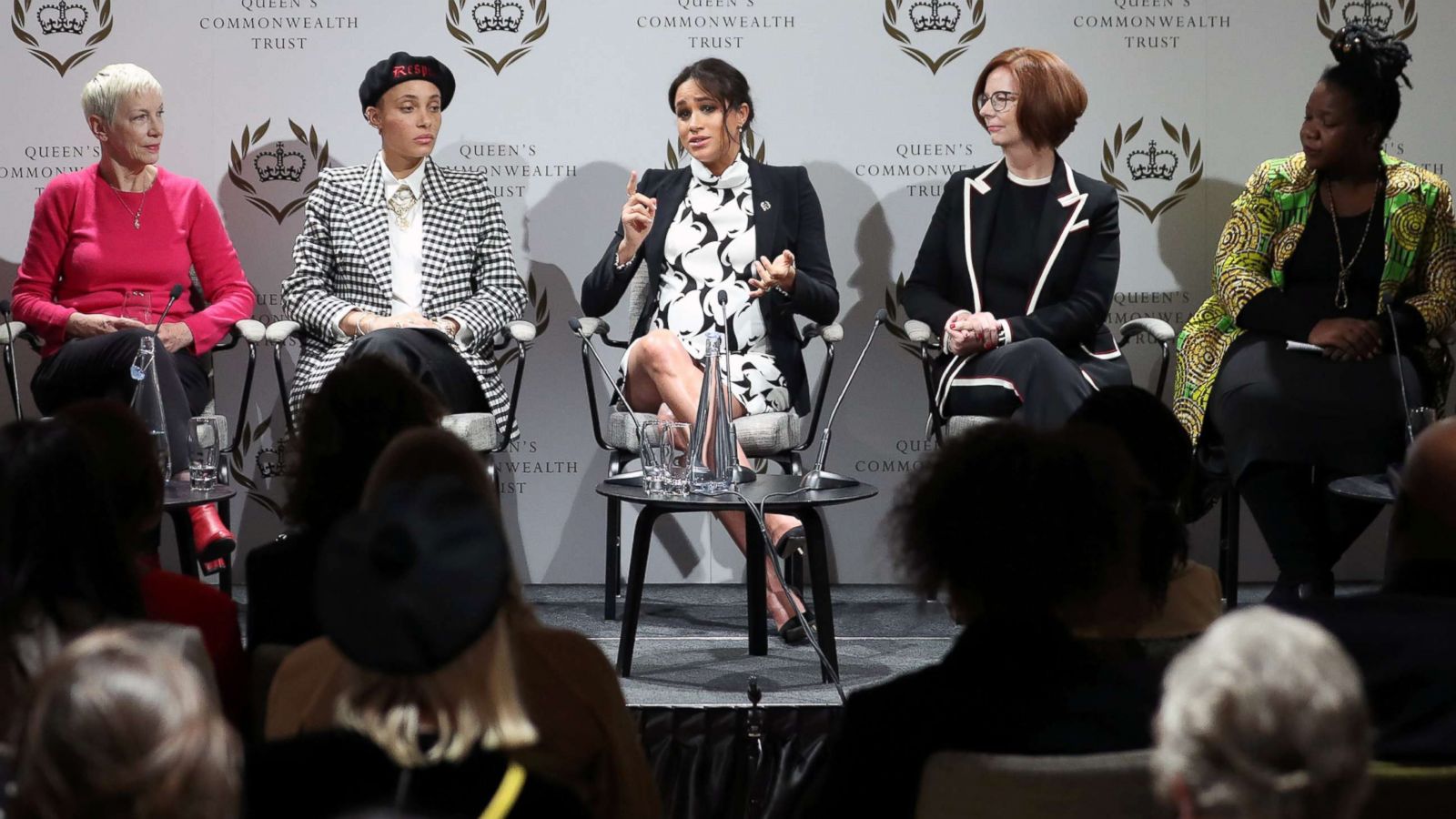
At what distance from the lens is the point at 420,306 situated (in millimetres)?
4543

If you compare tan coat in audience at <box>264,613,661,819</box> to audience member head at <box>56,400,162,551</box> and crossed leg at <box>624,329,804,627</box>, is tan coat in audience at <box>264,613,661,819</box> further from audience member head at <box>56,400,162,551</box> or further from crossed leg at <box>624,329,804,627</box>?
crossed leg at <box>624,329,804,627</box>

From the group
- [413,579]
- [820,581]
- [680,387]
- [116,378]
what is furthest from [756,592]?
[413,579]

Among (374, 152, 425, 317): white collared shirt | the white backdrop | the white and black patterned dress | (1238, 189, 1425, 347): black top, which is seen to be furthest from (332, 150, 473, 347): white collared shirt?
(1238, 189, 1425, 347): black top

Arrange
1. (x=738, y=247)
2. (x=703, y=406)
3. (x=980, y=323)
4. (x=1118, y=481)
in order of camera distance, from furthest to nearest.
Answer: (x=738, y=247) < (x=980, y=323) < (x=703, y=406) < (x=1118, y=481)

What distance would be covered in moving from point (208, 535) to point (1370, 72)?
3325 mm

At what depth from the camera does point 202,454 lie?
377cm

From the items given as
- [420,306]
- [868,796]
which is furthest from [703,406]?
[868,796]

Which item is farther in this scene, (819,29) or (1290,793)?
(819,29)

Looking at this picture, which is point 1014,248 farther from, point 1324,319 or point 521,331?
point 521,331

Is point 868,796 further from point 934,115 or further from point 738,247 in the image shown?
point 934,115

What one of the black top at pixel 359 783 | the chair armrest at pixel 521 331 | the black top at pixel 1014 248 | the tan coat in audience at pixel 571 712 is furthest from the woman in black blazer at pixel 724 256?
the black top at pixel 359 783

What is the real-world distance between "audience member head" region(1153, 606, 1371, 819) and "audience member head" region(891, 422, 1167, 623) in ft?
1.60

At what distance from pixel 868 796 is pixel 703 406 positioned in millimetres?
2135

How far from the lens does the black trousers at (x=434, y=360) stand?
13.6ft
